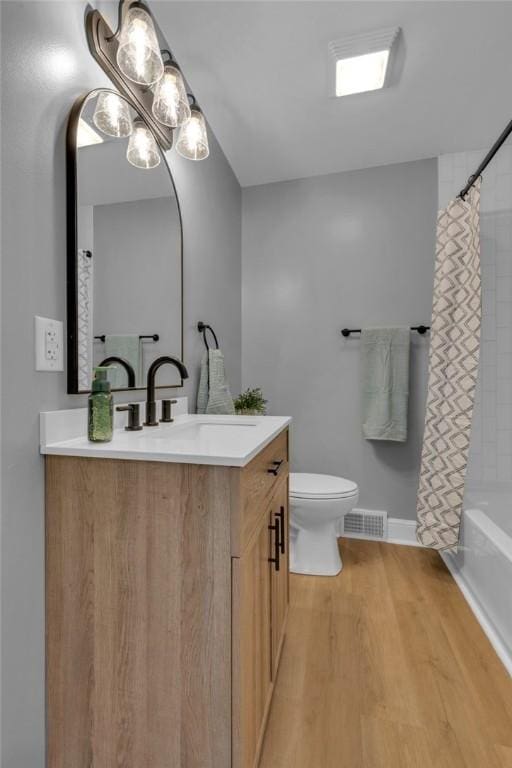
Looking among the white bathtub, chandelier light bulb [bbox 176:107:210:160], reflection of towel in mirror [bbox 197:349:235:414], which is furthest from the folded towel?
chandelier light bulb [bbox 176:107:210:160]

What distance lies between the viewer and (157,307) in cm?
144

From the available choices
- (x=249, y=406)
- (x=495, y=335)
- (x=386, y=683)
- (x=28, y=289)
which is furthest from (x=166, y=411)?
(x=495, y=335)

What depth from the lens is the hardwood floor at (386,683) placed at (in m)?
1.04

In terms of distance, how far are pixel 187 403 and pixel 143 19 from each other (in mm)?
1305

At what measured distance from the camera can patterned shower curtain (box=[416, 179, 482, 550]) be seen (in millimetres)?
1949

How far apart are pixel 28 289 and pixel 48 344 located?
129 mm

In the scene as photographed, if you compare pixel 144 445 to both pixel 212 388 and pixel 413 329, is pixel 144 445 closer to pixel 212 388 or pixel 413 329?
A: pixel 212 388

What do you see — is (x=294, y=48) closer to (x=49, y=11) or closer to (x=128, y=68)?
(x=128, y=68)

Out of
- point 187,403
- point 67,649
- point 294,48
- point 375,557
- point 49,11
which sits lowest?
point 375,557

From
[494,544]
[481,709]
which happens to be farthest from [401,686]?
[494,544]

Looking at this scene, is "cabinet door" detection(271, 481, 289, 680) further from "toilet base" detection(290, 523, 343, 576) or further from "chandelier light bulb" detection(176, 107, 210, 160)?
"chandelier light bulb" detection(176, 107, 210, 160)

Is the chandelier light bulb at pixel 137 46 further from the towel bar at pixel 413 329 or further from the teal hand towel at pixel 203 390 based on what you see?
the towel bar at pixel 413 329

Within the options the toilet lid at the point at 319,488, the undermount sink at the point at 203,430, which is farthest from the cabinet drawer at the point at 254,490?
the toilet lid at the point at 319,488

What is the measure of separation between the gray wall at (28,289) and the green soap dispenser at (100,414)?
90mm
